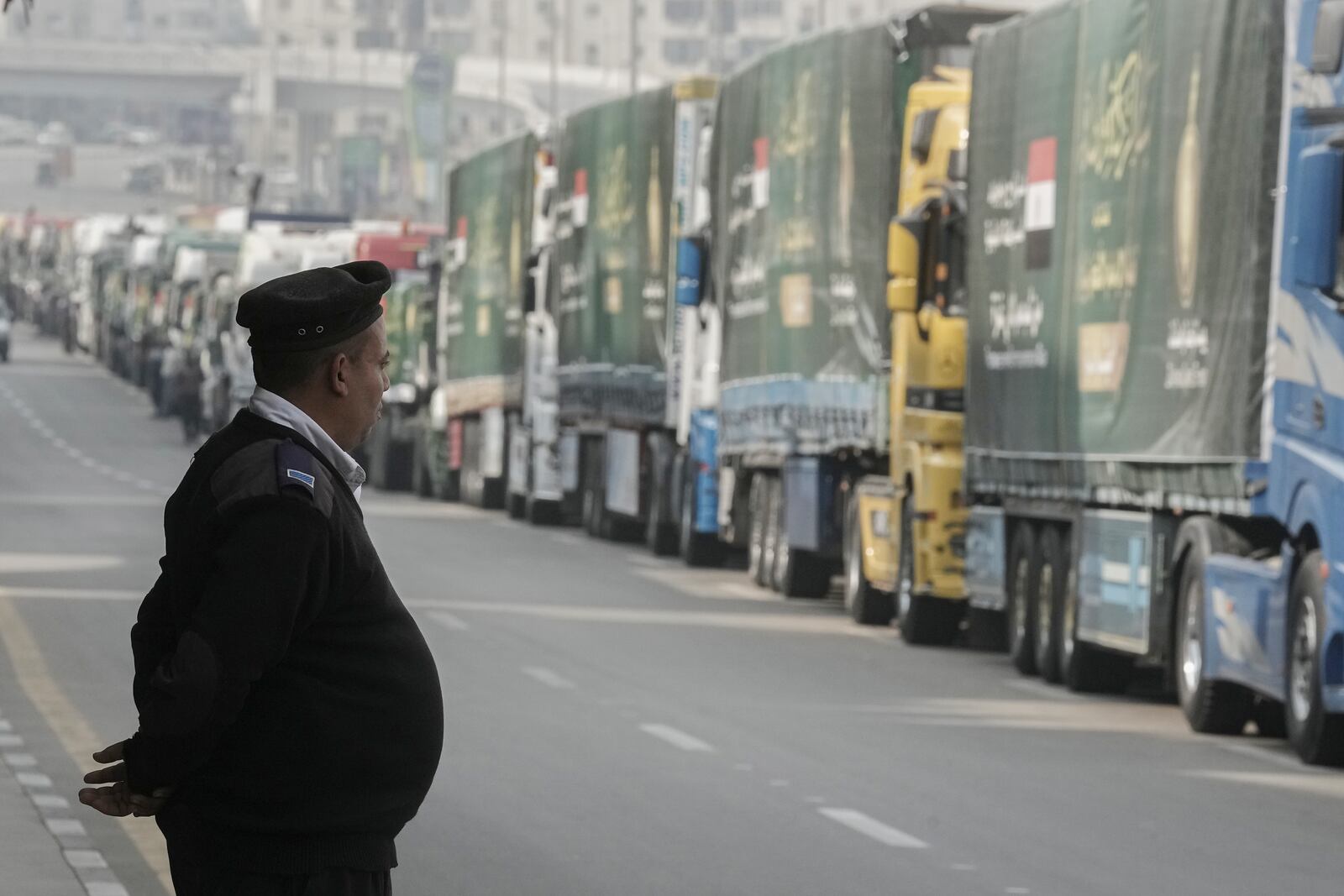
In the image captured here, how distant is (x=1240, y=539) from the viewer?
53.7 ft

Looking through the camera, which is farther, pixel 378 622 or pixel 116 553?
pixel 116 553

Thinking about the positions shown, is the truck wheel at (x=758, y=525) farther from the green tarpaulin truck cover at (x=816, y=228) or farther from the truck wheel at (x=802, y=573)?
the truck wheel at (x=802, y=573)

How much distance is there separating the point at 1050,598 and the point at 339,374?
14.7m

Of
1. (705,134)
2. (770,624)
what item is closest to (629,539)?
(705,134)

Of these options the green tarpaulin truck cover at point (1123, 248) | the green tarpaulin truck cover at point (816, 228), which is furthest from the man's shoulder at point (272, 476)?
the green tarpaulin truck cover at point (816, 228)

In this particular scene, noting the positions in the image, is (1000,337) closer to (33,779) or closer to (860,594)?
(860,594)

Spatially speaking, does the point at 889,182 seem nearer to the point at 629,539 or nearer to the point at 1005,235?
the point at 1005,235

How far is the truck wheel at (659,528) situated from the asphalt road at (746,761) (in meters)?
4.73

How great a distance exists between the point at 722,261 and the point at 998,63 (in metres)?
8.56

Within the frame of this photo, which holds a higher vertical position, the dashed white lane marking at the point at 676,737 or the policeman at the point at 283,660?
the policeman at the point at 283,660

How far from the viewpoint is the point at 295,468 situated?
4828 millimetres

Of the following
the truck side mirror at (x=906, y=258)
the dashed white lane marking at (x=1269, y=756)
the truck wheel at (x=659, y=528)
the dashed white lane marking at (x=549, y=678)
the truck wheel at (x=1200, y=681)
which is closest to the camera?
the dashed white lane marking at (x=1269, y=756)

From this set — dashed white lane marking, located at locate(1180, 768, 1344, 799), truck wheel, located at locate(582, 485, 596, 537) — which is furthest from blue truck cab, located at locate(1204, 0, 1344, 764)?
truck wheel, located at locate(582, 485, 596, 537)

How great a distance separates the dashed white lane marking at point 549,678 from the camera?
1855cm
